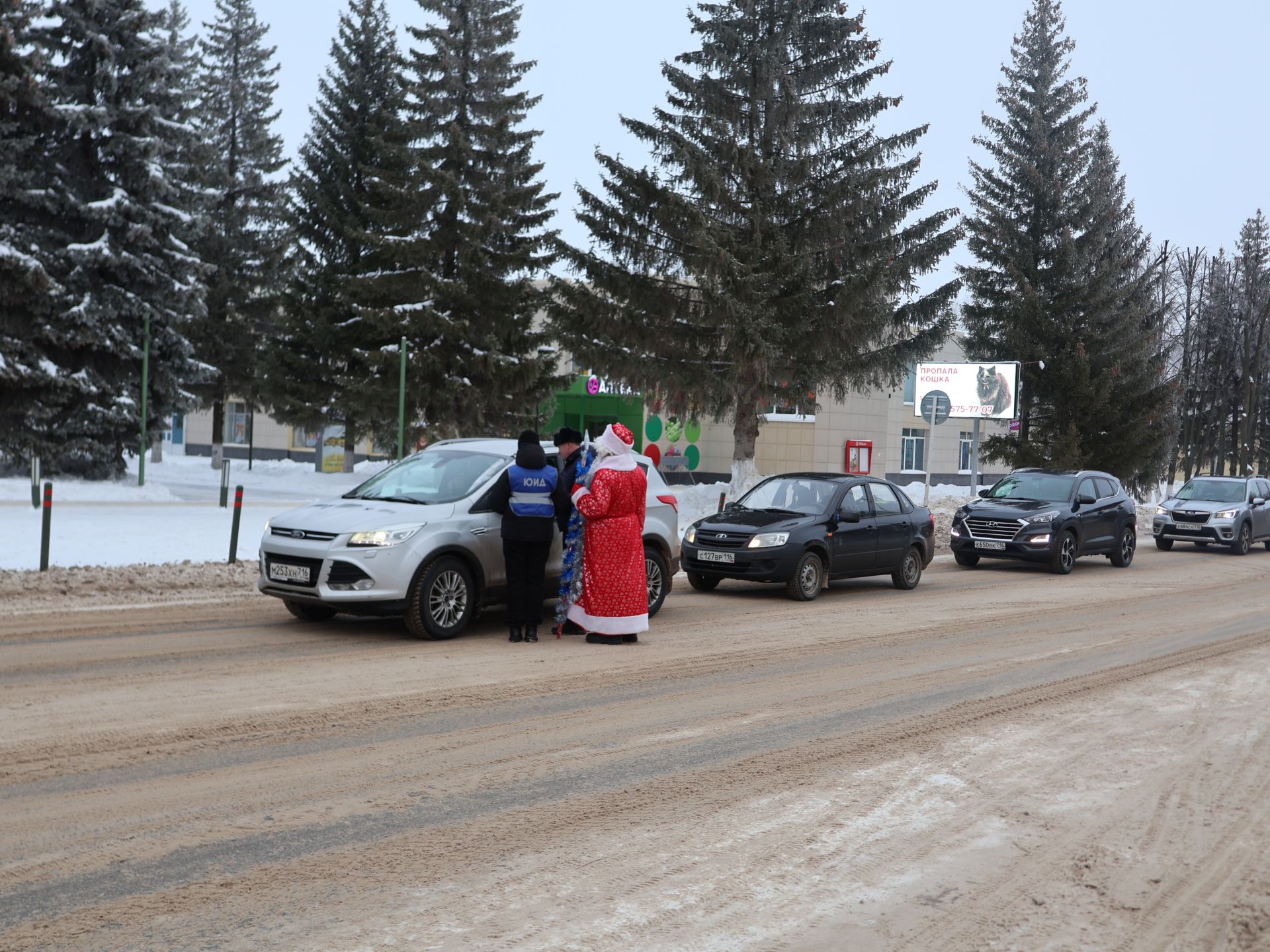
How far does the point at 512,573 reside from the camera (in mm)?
10414

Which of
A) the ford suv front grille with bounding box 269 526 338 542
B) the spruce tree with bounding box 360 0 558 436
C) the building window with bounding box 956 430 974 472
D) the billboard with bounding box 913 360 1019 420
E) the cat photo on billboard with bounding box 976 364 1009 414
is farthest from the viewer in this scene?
the building window with bounding box 956 430 974 472

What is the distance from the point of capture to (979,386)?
36062 mm

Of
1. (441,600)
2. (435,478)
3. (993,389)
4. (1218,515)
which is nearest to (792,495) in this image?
(435,478)

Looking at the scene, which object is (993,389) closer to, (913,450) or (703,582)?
(913,450)

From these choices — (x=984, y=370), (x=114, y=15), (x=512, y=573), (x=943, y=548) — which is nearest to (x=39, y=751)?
(x=512, y=573)

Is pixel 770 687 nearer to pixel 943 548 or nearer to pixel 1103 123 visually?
pixel 943 548

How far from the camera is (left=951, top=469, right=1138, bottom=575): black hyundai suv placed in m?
19.5

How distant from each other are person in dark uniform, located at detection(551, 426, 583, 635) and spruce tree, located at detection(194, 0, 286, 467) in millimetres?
28712

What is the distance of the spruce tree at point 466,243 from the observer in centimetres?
3081

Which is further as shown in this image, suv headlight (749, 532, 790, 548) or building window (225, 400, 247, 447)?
building window (225, 400, 247, 447)

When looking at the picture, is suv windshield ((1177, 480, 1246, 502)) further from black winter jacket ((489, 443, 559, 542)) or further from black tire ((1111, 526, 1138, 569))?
black winter jacket ((489, 443, 559, 542))

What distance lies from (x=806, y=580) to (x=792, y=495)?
1.50m

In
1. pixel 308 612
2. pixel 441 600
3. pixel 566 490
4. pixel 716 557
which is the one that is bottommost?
pixel 308 612

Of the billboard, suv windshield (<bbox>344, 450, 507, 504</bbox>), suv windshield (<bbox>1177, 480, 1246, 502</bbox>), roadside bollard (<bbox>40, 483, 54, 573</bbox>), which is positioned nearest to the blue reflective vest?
suv windshield (<bbox>344, 450, 507, 504</bbox>)
